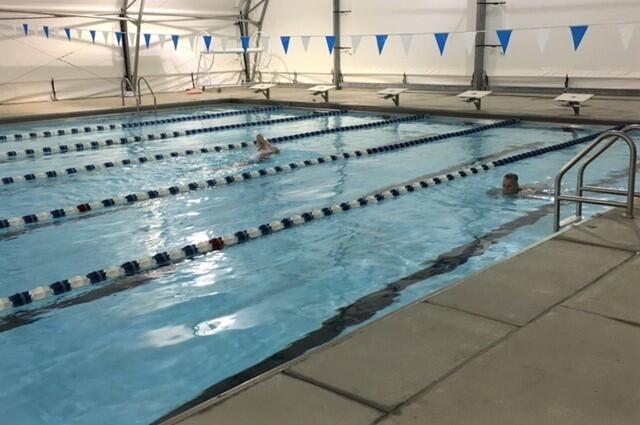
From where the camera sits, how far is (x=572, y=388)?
2.15 metres

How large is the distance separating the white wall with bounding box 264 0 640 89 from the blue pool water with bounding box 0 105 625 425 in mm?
5269

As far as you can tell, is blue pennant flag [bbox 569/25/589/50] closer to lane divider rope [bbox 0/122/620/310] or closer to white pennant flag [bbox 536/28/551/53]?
white pennant flag [bbox 536/28/551/53]

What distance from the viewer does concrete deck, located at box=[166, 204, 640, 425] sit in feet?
6.73

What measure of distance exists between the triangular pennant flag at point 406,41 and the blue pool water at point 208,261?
779 cm

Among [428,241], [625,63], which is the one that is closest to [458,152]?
[428,241]

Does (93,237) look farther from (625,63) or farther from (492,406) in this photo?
(625,63)

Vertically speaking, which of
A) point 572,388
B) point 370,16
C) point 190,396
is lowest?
point 190,396

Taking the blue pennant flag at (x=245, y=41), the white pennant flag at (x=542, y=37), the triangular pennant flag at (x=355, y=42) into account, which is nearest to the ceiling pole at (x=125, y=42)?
the blue pennant flag at (x=245, y=41)

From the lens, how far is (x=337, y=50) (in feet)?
58.0

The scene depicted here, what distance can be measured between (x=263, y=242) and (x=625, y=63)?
10307mm

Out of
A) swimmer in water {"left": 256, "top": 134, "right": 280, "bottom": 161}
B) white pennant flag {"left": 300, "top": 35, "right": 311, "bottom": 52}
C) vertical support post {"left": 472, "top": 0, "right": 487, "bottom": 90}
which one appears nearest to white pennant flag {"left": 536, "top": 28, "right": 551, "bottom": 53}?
vertical support post {"left": 472, "top": 0, "right": 487, "bottom": 90}

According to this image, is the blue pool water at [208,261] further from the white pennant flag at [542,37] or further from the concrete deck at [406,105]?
the white pennant flag at [542,37]

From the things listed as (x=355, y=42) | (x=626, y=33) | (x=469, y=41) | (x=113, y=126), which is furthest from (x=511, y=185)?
(x=355, y=42)

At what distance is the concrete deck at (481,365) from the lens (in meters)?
2.05
